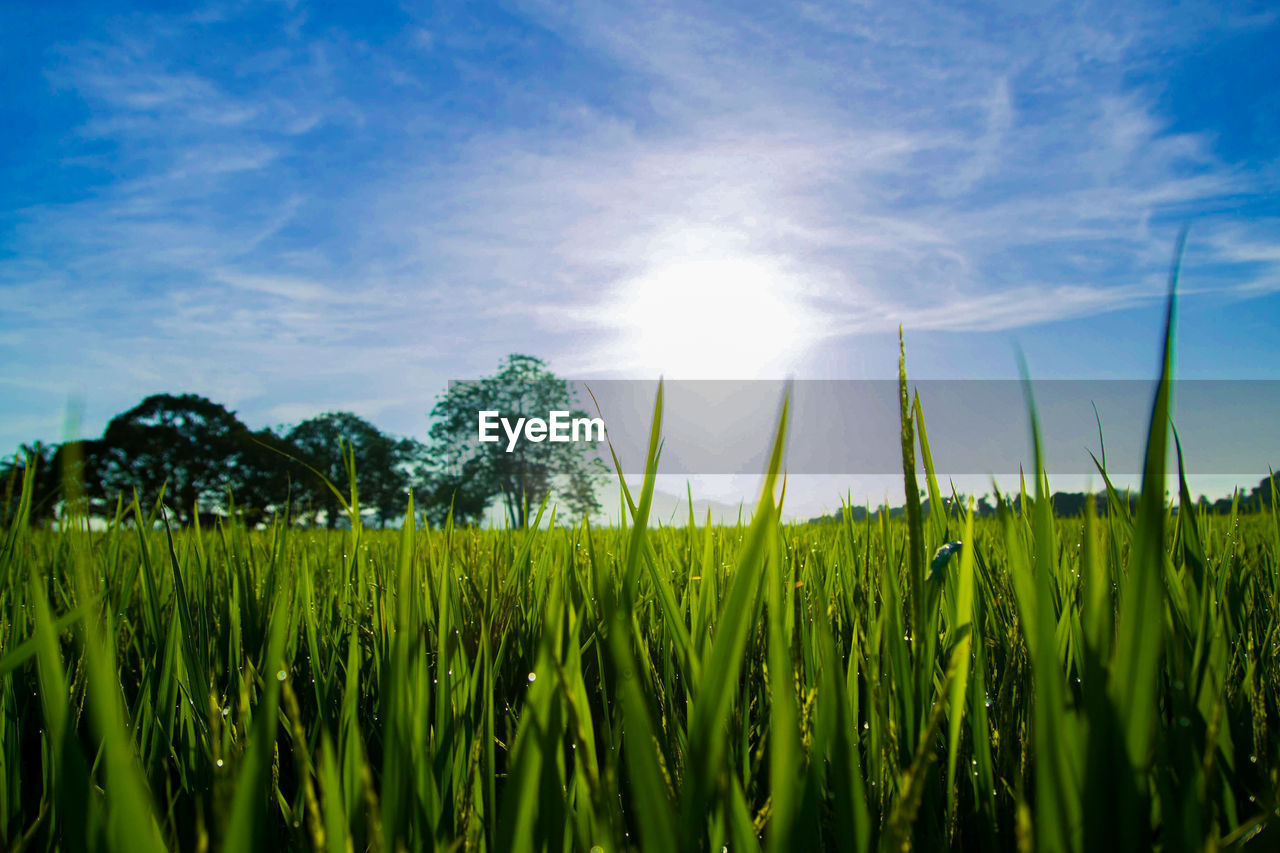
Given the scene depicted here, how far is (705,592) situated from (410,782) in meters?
0.59

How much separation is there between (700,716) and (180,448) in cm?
3617

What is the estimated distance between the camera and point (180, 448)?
30188mm

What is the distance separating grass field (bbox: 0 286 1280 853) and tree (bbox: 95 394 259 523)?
3181 centimetres

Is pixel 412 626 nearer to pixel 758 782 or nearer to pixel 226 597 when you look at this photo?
pixel 758 782

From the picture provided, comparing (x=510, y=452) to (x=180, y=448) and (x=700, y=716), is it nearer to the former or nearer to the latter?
(x=180, y=448)

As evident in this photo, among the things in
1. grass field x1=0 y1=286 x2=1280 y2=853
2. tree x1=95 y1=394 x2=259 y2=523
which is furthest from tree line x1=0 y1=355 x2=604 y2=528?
grass field x1=0 y1=286 x2=1280 y2=853

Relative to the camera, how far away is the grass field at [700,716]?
0.40m

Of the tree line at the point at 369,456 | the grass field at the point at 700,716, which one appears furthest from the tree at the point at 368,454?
the grass field at the point at 700,716

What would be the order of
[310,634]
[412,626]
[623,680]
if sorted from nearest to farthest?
1. [623,680]
2. [412,626]
3. [310,634]

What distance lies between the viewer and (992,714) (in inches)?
36.5

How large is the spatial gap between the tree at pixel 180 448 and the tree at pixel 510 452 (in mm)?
8496

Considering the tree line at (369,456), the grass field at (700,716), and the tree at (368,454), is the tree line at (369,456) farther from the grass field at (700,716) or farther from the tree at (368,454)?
the grass field at (700,716)

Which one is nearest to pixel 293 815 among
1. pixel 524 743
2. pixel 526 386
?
pixel 524 743

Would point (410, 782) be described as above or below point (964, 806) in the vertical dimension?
above
